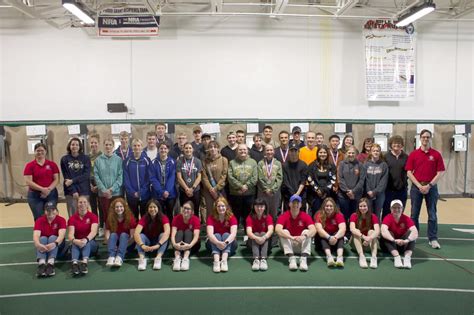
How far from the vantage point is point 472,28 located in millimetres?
11172

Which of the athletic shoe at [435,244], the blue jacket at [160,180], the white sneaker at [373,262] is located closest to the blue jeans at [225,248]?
the blue jacket at [160,180]

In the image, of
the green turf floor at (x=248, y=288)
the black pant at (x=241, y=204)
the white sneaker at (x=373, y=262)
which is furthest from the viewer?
the black pant at (x=241, y=204)

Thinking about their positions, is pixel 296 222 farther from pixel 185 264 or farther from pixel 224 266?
pixel 185 264

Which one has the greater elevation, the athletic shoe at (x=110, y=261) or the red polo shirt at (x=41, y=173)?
the red polo shirt at (x=41, y=173)

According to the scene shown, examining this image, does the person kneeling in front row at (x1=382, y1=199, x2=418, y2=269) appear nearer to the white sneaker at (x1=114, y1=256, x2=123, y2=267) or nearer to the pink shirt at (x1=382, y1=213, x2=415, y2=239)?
the pink shirt at (x1=382, y1=213, x2=415, y2=239)

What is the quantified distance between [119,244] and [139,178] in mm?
1068

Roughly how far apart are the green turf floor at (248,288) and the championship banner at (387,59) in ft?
19.8

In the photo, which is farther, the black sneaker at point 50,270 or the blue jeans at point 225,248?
the blue jeans at point 225,248

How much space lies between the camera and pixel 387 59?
10906 mm

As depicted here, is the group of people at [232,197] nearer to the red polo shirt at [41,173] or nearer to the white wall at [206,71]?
the red polo shirt at [41,173]

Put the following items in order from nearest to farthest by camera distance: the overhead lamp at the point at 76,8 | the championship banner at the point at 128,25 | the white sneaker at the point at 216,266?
the white sneaker at the point at 216,266 → the overhead lamp at the point at 76,8 → the championship banner at the point at 128,25

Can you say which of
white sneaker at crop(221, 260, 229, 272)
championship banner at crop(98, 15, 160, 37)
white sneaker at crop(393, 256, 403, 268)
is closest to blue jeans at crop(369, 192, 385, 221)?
white sneaker at crop(393, 256, 403, 268)

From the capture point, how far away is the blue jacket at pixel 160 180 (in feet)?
19.8

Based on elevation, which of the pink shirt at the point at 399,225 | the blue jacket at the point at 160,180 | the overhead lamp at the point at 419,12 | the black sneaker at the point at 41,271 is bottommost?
the black sneaker at the point at 41,271
